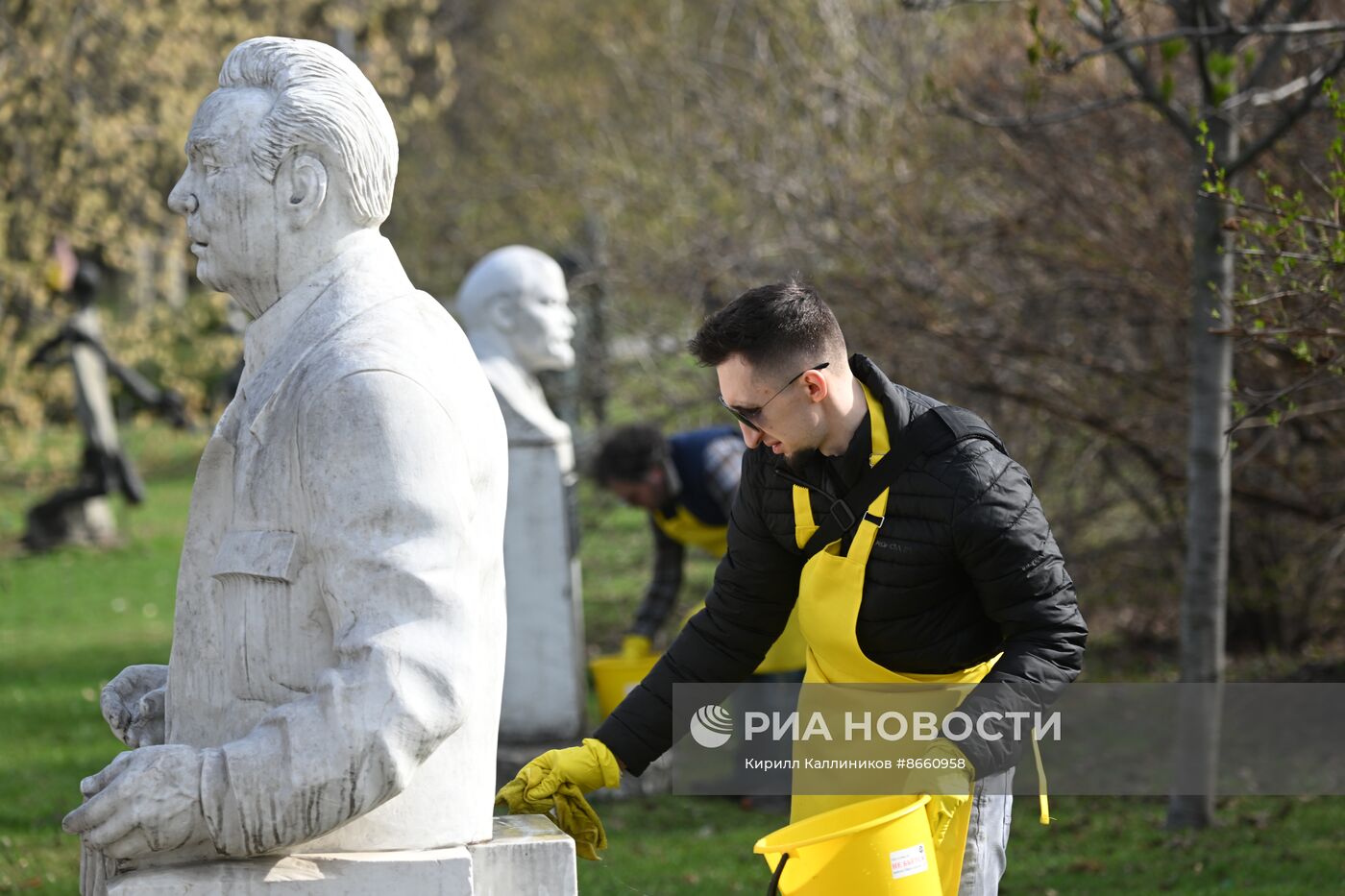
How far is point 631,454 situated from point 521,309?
1120mm

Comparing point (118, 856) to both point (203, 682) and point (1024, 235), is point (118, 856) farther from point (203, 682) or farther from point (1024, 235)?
point (1024, 235)

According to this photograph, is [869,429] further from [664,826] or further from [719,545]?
[664,826]

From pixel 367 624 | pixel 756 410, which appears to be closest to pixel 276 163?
pixel 367 624

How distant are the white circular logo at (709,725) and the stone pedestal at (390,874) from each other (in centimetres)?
137

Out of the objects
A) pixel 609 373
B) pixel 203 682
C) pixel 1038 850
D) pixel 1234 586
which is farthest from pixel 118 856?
pixel 609 373

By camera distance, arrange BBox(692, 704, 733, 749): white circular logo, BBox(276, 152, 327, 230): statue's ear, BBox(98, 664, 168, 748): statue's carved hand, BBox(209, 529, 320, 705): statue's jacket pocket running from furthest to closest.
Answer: BBox(692, 704, 733, 749): white circular logo
BBox(98, 664, 168, 748): statue's carved hand
BBox(276, 152, 327, 230): statue's ear
BBox(209, 529, 320, 705): statue's jacket pocket

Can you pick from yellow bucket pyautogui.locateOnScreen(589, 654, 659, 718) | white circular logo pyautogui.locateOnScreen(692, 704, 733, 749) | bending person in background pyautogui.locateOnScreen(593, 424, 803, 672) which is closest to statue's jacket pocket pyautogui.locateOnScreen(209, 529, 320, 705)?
white circular logo pyautogui.locateOnScreen(692, 704, 733, 749)

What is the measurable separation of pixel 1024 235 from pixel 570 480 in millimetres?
3094

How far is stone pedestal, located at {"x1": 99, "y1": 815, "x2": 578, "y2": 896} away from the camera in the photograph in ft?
7.11

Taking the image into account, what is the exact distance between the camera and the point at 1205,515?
6.71m

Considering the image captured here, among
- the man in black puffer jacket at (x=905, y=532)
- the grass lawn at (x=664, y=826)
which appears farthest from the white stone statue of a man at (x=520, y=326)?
the man in black puffer jacket at (x=905, y=532)

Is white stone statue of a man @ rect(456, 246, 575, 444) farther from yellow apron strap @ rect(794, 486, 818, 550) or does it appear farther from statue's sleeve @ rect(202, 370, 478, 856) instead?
statue's sleeve @ rect(202, 370, 478, 856)

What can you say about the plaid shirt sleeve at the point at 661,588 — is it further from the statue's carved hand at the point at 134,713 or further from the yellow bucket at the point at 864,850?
the statue's carved hand at the point at 134,713

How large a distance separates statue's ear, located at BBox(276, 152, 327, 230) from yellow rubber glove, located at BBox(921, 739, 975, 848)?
1452 millimetres
